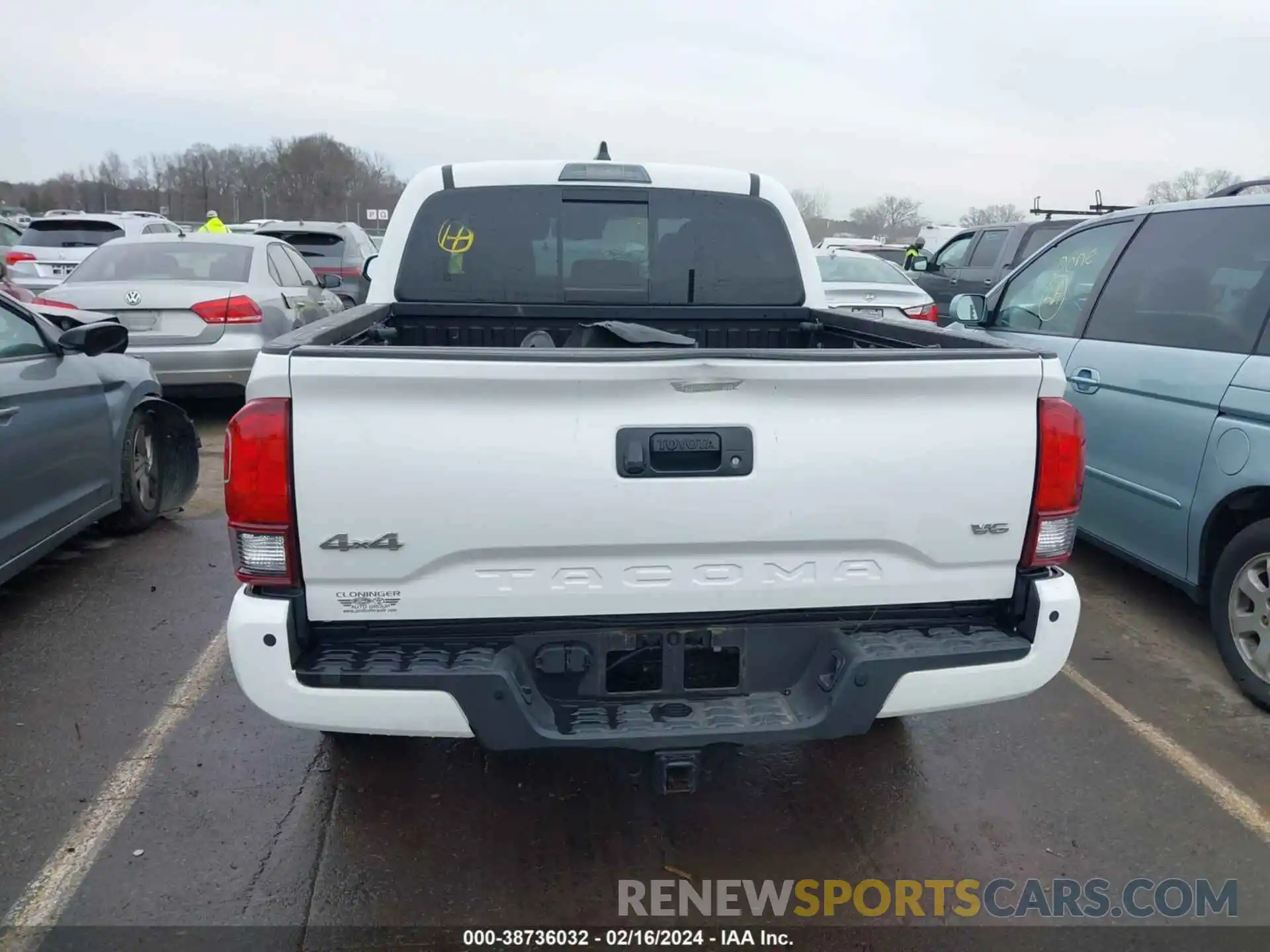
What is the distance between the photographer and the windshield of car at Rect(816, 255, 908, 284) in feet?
36.9

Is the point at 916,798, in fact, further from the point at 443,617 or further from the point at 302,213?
the point at 302,213

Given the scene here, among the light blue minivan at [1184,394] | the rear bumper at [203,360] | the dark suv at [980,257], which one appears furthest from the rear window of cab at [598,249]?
the dark suv at [980,257]

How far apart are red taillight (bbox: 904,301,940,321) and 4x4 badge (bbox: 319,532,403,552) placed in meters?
8.74

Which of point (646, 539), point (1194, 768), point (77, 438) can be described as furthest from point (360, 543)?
point (77, 438)

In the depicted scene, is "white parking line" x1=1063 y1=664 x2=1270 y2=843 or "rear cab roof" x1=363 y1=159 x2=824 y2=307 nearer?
"white parking line" x1=1063 y1=664 x2=1270 y2=843

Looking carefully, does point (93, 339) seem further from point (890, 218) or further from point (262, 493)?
point (890, 218)

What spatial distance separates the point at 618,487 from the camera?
2.32 meters

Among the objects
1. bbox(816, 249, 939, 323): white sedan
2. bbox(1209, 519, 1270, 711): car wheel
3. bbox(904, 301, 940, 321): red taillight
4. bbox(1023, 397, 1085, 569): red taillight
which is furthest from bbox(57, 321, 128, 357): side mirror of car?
bbox(904, 301, 940, 321): red taillight

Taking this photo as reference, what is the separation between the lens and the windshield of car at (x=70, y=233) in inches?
552

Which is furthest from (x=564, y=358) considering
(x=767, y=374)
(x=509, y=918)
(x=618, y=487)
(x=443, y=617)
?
(x=509, y=918)

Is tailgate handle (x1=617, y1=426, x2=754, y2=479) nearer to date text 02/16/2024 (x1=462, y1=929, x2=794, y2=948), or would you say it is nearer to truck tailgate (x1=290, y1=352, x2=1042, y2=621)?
truck tailgate (x1=290, y1=352, x2=1042, y2=621)

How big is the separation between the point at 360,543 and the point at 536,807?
50.2 inches

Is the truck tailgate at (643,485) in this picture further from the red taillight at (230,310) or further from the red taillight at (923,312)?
the red taillight at (923,312)

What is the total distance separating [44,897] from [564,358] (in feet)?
6.87
